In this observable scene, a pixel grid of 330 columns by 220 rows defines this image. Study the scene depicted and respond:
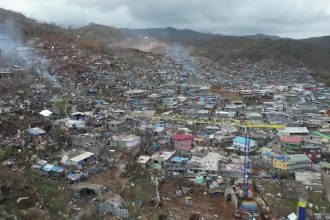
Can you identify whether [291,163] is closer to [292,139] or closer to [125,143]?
[292,139]

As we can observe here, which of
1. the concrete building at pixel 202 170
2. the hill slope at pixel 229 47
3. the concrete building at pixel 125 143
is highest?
the hill slope at pixel 229 47

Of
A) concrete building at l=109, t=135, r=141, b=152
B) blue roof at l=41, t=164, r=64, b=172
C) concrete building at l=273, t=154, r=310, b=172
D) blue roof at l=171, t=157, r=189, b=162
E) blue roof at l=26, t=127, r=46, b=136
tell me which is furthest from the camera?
concrete building at l=109, t=135, r=141, b=152

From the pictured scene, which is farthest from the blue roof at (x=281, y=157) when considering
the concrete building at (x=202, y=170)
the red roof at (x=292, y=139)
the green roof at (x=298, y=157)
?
the concrete building at (x=202, y=170)

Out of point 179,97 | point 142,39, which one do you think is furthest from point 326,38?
point 179,97

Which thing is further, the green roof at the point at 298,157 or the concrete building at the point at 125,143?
the concrete building at the point at 125,143

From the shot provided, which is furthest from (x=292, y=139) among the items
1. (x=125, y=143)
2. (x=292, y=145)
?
(x=125, y=143)

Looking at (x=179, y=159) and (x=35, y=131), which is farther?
(x=35, y=131)

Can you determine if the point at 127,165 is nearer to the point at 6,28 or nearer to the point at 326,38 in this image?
the point at 6,28

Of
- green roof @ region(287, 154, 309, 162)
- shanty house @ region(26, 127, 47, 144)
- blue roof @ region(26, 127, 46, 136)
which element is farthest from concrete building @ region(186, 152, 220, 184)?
blue roof @ region(26, 127, 46, 136)

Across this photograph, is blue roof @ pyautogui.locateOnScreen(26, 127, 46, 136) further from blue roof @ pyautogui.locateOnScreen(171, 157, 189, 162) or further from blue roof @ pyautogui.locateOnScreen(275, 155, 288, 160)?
blue roof @ pyautogui.locateOnScreen(275, 155, 288, 160)

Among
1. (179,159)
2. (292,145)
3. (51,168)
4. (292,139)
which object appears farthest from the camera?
(292,139)

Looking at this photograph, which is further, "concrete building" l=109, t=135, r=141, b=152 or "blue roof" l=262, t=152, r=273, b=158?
"concrete building" l=109, t=135, r=141, b=152

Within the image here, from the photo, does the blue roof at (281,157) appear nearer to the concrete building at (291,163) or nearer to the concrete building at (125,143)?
the concrete building at (291,163)
